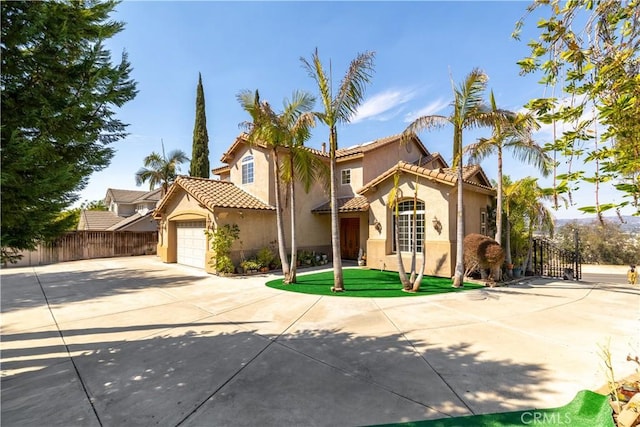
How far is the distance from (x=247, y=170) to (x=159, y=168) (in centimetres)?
1701

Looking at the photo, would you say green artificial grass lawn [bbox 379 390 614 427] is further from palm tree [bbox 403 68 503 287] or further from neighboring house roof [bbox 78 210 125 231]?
neighboring house roof [bbox 78 210 125 231]

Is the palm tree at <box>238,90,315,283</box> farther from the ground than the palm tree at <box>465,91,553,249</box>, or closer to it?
farther from the ground

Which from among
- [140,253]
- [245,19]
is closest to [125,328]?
[245,19]

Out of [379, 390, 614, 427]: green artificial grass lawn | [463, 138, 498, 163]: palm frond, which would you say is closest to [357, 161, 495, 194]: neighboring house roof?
[463, 138, 498, 163]: palm frond

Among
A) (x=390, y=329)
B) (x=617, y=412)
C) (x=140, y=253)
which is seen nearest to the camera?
(x=617, y=412)

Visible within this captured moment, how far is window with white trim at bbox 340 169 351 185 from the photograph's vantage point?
66.2ft

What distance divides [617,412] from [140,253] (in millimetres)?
29981

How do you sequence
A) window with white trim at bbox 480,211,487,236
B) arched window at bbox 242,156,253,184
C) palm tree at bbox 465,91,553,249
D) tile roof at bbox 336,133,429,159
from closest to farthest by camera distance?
palm tree at bbox 465,91,553,249 < window with white trim at bbox 480,211,487,236 < arched window at bbox 242,156,253,184 < tile roof at bbox 336,133,429,159

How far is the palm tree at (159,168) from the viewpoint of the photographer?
30.0 meters

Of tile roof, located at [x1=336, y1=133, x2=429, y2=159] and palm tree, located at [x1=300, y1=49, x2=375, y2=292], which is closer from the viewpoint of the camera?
palm tree, located at [x1=300, y1=49, x2=375, y2=292]

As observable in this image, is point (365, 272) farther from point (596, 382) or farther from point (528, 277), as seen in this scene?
point (596, 382)

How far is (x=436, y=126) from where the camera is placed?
11.7m

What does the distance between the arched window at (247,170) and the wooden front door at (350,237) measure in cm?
740

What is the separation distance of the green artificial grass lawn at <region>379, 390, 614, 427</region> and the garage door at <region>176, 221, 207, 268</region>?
51.8 ft
